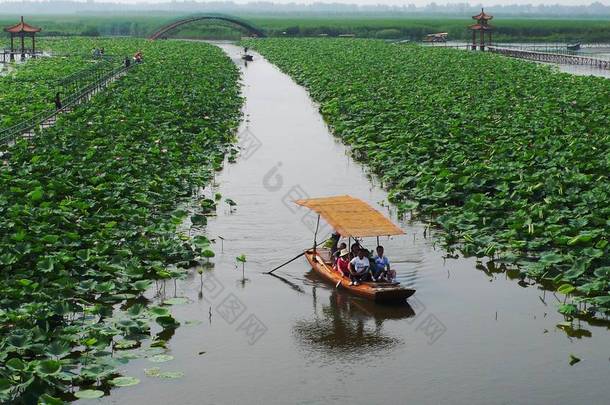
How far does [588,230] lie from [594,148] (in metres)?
7.58

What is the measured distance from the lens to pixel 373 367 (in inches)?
543

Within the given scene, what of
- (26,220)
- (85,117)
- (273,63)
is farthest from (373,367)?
(273,63)

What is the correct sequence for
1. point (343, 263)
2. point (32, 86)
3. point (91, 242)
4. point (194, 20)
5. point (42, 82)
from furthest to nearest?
point (194, 20) → point (42, 82) → point (32, 86) → point (91, 242) → point (343, 263)

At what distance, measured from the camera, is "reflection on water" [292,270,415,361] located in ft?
47.5

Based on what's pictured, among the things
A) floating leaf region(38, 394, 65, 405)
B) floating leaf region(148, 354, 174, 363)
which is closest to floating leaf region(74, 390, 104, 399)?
floating leaf region(38, 394, 65, 405)

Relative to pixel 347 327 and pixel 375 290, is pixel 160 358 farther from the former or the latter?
pixel 375 290

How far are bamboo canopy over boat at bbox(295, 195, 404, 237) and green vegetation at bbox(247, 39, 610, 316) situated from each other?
2.44 meters

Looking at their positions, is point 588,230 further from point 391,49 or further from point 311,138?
point 391,49

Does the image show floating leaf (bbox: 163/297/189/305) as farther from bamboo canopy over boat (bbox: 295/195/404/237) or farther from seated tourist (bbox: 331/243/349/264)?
seated tourist (bbox: 331/243/349/264)

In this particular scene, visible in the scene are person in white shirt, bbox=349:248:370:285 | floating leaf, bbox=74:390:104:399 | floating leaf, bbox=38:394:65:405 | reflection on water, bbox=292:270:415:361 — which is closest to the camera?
floating leaf, bbox=38:394:65:405

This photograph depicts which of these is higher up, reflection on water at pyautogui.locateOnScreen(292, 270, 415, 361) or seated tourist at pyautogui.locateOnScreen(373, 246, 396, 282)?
seated tourist at pyautogui.locateOnScreen(373, 246, 396, 282)

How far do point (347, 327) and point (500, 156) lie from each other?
11.6 meters

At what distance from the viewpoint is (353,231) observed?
55.2 ft

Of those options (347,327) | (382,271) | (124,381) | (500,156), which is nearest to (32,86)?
(500,156)
